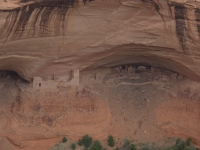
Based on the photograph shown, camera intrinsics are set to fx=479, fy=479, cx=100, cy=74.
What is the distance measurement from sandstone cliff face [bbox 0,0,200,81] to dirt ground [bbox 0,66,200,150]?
0.79 meters

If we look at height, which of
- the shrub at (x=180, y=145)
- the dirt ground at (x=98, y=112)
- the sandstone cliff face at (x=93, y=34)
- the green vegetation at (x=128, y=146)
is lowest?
the green vegetation at (x=128, y=146)

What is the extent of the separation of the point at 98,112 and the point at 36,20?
4150 mm

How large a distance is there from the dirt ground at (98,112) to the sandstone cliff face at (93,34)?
0.79 m

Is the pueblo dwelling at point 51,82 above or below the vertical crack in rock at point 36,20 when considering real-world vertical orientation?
below

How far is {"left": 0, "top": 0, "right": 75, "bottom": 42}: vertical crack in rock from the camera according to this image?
Result: 1530cm

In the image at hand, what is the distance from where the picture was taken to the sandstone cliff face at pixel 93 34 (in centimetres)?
1544

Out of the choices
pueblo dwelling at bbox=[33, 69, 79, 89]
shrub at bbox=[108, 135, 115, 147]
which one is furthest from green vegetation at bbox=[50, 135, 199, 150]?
pueblo dwelling at bbox=[33, 69, 79, 89]

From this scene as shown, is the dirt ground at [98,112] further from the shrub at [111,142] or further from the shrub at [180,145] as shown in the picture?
the shrub at [180,145]

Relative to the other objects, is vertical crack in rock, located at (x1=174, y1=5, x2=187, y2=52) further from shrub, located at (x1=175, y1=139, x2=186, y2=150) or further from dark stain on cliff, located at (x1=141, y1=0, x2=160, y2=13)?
shrub, located at (x1=175, y1=139, x2=186, y2=150)

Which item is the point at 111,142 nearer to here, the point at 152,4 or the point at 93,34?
the point at 93,34

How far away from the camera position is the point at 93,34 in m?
16.4

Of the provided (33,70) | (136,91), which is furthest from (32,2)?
(136,91)

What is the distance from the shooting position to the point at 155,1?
15406mm

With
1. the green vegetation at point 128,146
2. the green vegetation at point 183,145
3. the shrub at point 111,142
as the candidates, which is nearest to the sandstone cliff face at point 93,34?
the green vegetation at point 183,145
